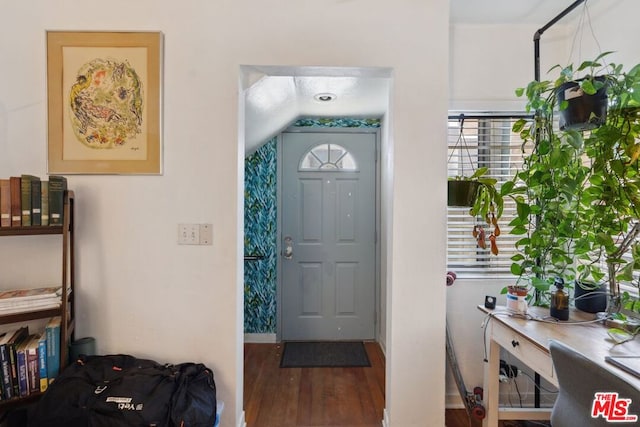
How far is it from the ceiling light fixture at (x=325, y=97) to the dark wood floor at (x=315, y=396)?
2.14 metres

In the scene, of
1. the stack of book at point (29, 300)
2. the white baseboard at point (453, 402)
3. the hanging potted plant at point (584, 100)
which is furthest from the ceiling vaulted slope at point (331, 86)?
the white baseboard at point (453, 402)

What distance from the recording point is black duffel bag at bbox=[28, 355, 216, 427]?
115 cm

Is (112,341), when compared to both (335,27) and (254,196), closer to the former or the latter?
(254,196)

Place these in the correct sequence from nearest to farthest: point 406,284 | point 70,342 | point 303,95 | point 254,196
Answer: point 70,342 → point 406,284 → point 303,95 → point 254,196

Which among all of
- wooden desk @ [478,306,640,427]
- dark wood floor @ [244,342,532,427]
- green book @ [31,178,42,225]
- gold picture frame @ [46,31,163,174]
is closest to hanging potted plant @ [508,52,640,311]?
wooden desk @ [478,306,640,427]

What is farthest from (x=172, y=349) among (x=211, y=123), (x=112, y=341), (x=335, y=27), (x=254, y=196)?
(x=335, y=27)

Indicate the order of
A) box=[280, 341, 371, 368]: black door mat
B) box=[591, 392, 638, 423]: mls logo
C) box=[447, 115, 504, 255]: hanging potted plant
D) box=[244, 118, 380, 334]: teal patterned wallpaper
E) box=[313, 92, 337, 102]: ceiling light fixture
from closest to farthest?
box=[591, 392, 638, 423]: mls logo < box=[447, 115, 504, 255]: hanging potted plant < box=[313, 92, 337, 102]: ceiling light fixture < box=[280, 341, 371, 368]: black door mat < box=[244, 118, 380, 334]: teal patterned wallpaper

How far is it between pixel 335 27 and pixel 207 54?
66 centimetres

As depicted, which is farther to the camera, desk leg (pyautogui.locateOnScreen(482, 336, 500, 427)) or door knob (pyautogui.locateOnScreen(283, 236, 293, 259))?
door knob (pyautogui.locateOnScreen(283, 236, 293, 259))

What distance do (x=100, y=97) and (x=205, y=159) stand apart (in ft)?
1.92

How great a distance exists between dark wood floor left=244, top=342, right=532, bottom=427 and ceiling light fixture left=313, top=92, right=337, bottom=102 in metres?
2.14

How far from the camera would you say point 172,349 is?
1.50 metres

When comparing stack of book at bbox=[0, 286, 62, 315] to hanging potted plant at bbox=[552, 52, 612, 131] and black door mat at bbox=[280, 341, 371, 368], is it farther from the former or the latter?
hanging potted plant at bbox=[552, 52, 612, 131]

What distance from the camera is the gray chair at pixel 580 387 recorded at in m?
0.79
